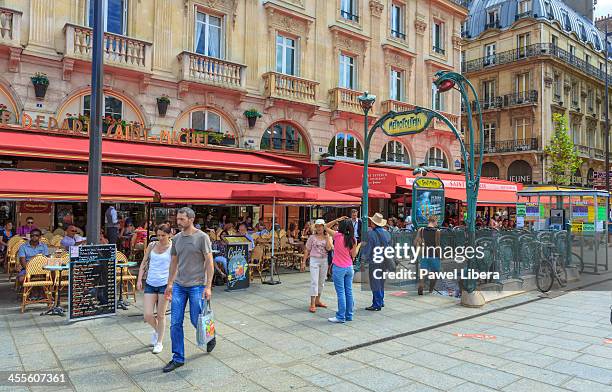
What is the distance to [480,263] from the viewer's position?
8758 mm

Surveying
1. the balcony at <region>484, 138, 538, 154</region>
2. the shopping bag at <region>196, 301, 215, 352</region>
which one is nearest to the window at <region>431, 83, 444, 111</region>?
the balcony at <region>484, 138, 538, 154</region>

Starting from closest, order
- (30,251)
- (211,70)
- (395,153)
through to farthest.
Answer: (30,251)
(211,70)
(395,153)

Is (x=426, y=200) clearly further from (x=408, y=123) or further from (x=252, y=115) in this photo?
(x=252, y=115)

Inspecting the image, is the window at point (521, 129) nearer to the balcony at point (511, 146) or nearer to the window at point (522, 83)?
the balcony at point (511, 146)

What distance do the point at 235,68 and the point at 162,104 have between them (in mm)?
3003

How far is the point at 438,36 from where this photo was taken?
79.6 ft

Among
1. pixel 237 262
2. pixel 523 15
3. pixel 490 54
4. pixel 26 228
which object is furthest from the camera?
pixel 490 54

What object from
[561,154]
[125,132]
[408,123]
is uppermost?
[561,154]

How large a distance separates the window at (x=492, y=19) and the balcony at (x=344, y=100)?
83.9 ft

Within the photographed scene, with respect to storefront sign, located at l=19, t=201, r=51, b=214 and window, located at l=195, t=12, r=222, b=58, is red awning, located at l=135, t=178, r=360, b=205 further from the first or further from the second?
window, located at l=195, t=12, r=222, b=58

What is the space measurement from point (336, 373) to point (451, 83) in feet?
24.0

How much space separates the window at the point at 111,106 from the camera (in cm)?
1295

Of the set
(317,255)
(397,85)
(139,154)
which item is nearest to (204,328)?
(317,255)

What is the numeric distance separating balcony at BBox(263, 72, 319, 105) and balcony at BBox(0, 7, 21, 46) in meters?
7.65
